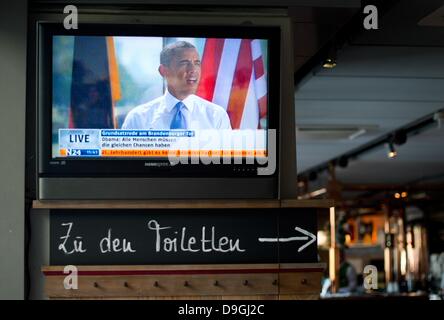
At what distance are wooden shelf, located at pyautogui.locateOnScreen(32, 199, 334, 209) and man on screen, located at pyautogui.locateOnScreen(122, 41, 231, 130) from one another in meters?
0.34

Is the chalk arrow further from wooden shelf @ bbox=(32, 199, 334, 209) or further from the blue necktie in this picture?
the blue necktie

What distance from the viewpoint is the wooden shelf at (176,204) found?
3646 mm

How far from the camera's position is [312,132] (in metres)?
9.46

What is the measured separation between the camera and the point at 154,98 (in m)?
3.58

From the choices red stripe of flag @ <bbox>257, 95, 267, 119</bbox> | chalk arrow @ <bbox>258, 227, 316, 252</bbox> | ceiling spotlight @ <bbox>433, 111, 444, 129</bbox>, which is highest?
ceiling spotlight @ <bbox>433, 111, 444, 129</bbox>

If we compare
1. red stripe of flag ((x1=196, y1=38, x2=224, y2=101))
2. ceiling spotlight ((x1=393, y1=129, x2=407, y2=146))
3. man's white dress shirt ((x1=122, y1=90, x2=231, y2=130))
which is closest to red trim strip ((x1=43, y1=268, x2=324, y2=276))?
man's white dress shirt ((x1=122, y1=90, x2=231, y2=130))

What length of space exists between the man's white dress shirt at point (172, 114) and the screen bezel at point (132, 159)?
16 centimetres

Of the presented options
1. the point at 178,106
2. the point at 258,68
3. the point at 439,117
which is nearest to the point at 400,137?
the point at 439,117

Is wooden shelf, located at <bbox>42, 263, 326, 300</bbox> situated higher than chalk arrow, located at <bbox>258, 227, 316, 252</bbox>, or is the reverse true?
chalk arrow, located at <bbox>258, 227, 316, 252</bbox>

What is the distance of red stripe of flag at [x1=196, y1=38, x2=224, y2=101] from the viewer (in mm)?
3600

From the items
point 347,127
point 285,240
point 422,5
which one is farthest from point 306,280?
point 347,127

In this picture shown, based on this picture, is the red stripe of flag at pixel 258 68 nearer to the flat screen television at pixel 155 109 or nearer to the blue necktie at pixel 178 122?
the flat screen television at pixel 155 109

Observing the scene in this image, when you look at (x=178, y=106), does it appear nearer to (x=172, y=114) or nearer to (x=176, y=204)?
(x=172, y=114)
